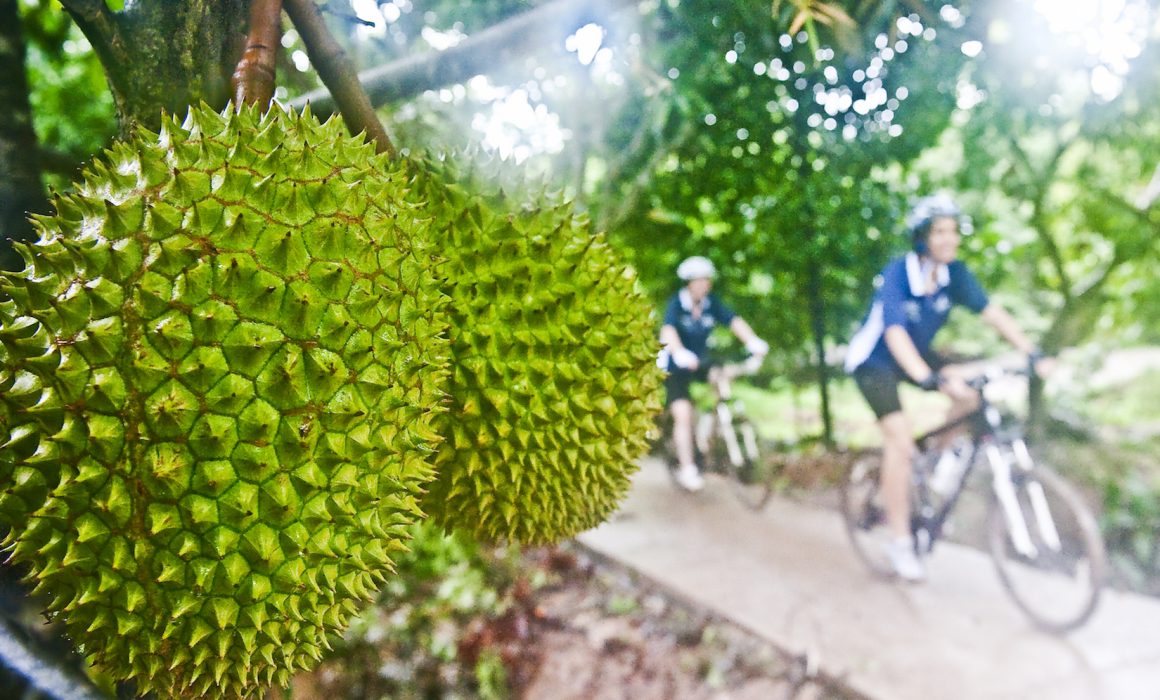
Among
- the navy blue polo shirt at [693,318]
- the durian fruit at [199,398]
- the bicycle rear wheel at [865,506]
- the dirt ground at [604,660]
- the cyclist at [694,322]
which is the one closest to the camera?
the durian fruit at [199,398]

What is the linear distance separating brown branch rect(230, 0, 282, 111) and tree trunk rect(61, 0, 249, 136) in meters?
0.03

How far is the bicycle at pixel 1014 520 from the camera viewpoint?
9.92ft

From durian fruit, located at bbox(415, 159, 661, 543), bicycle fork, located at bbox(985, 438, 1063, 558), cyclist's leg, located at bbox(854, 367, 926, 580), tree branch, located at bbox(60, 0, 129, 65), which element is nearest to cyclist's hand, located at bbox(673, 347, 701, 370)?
cyclist's leg, located at bbox(854, 367, 926, 580)

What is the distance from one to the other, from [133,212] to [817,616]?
9.98ft

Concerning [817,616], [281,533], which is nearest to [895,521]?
[817,616]

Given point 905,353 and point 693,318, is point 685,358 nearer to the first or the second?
point 693,318

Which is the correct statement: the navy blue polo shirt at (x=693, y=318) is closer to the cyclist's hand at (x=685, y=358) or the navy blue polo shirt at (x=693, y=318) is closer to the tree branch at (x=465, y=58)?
the cyclist's hand at (x=685, y=358)

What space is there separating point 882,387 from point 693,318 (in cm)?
110

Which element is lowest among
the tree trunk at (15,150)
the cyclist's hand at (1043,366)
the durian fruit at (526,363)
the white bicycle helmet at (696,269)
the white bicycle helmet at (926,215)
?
the cyclist's hand at (1043,366)

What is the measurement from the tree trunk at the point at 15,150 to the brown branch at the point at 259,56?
0.37m

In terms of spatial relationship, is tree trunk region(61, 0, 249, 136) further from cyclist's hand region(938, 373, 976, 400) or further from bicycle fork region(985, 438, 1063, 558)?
bicycle fork region(985, 438, 1063, 558)

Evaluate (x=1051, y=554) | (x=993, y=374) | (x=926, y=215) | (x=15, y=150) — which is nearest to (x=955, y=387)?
(x=993, y=374)

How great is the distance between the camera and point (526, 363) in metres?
1.04

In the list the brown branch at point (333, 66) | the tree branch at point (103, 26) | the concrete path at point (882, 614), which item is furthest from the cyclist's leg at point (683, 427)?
the tree branch at point (103, 26)
